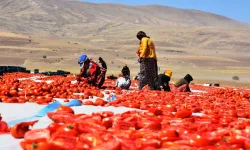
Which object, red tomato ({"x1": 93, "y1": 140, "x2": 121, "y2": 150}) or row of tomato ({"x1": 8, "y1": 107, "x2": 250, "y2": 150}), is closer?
red tomato ({"x1": 93, "y1": 140, "x2": 121, "y2": 150})

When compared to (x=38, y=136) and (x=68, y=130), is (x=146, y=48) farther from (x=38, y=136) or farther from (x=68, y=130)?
(x=38, y=136)

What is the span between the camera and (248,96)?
1277cm

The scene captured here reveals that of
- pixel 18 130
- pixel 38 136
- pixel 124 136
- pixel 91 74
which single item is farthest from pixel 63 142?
pixel 91 74

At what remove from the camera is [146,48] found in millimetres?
13992

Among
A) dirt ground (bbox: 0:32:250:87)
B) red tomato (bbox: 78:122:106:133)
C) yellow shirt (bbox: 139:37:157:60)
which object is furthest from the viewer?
dirt ground (bbox: 0:32:250:87)

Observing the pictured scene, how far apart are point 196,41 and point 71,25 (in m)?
53.6

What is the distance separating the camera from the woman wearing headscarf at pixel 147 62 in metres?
14.1

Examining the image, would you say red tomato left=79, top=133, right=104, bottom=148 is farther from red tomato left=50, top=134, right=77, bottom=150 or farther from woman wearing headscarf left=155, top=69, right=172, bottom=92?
woman wearing headscarf left=155, top=69, right=172, bottom=92

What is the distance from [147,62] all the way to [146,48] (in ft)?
1.81

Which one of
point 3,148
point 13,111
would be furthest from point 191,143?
point 13,111

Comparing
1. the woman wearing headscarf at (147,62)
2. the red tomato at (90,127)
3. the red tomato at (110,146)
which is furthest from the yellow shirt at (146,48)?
the red tomato at (110,146)

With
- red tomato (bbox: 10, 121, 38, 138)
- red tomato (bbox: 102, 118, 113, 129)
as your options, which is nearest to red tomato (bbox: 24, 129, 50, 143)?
red tomato (bbox: 10, 121, 38, 138)

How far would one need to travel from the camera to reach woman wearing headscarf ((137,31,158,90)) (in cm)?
1405

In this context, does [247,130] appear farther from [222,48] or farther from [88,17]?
[88,17]
